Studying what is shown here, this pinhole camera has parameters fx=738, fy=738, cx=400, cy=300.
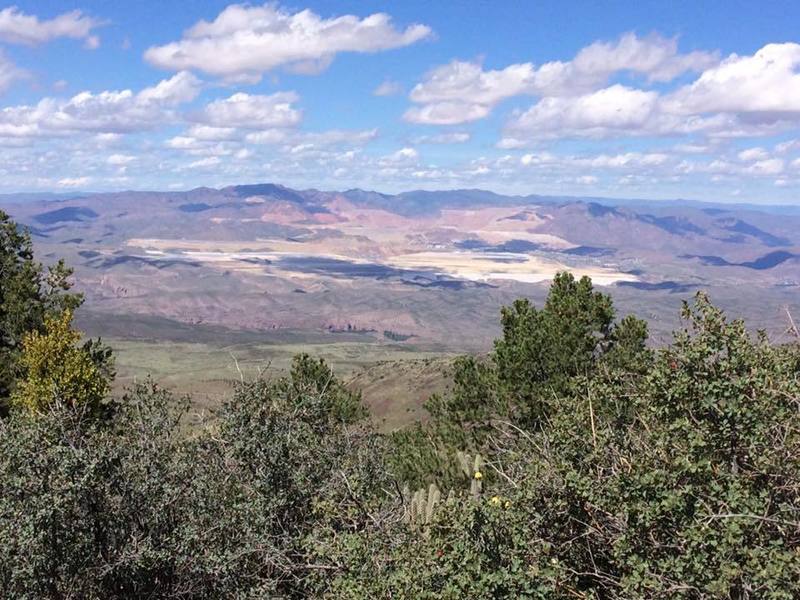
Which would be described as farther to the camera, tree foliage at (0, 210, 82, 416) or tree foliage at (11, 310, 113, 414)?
tree foliage at (0, 210, 82, 416)

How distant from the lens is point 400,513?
12961 millimetres

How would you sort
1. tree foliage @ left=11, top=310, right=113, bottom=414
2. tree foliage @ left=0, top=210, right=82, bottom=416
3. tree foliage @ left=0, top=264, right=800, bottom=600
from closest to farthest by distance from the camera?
tree foliage @ left=0, top=264, right=800, bottom=600, tree foliage @ left=11, top=310, right=113, bottom=414, tree foliage @ left=0, top=210, right=82, bottom=416

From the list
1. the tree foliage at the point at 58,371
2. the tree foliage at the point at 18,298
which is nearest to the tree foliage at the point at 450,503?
the tree foliage at the point at 58,371

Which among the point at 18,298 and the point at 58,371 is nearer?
the point at 58,371

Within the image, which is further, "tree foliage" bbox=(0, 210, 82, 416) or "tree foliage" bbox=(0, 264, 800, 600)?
"tree foliage" bbox=(0, 210, 82, 416)

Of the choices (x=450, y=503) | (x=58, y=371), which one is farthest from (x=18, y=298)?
(x=450, y=503)

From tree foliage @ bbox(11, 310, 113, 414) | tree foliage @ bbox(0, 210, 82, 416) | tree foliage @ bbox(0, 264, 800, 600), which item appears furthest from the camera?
tree foliage @ bbox(0, 210, 82, 416)

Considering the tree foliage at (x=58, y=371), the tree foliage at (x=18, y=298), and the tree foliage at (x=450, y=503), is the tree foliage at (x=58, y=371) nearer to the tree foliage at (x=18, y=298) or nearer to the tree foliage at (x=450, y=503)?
the tree foliage at (x=18, y=298)

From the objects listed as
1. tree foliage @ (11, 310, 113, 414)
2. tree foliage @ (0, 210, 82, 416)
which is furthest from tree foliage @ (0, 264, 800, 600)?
tree foliage @ (0, 210, 82, 416)

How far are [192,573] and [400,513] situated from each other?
4.12 meters

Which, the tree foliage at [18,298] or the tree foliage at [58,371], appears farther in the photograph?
the tree foliage at [18,298]

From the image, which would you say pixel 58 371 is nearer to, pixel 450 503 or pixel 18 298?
pixel 18 298

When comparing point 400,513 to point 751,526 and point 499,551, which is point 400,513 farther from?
point 751,526

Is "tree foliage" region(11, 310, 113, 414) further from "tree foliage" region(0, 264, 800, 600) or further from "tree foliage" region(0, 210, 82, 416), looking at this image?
"tree foliage" region(0, 264, 800, 600)
